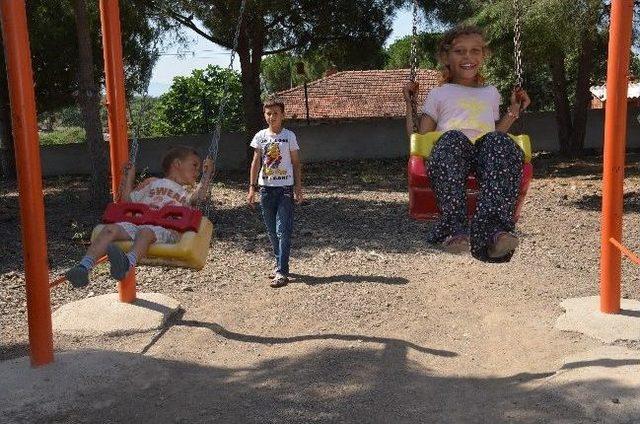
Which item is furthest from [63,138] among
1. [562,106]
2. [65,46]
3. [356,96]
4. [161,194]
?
[161,194]

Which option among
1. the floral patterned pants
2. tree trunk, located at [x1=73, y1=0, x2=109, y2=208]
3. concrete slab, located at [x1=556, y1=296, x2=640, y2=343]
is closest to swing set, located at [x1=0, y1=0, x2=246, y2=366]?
the floral patterned pants

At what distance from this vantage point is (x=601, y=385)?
3855 mm

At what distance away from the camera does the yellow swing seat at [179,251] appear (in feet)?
13.2

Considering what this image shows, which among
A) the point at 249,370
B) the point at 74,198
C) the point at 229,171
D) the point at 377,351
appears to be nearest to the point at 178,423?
the point at 249,370

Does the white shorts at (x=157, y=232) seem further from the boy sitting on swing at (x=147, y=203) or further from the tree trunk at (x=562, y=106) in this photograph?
the tree trunk at (x=562, y=106)

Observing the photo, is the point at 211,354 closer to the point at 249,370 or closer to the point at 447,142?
the point at 249,370

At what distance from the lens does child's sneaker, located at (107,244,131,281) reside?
12.7 feet

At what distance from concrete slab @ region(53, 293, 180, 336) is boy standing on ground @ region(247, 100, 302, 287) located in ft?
3.31

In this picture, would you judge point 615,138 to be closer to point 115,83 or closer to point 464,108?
point 464,108

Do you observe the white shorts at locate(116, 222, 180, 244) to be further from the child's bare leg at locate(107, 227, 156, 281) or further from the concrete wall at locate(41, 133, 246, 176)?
the concrete wall at locate(41, 133, 246, 176)

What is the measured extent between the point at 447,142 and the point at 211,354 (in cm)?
193

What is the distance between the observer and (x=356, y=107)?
95.8ft

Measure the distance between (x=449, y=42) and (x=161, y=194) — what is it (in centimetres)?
186

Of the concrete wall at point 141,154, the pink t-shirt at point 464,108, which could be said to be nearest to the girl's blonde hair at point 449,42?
the pink t-shirt at point 464,108
